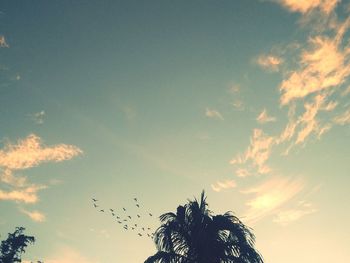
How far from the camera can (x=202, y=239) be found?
1185 cm

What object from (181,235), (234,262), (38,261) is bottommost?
(234,262)

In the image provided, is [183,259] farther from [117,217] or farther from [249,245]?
[117,217]

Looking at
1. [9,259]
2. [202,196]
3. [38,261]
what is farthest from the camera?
[38,261]

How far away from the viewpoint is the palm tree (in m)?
11.6

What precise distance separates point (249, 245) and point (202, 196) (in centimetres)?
271

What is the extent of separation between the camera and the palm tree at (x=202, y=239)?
37.9ft

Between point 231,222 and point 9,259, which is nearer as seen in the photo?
point 231,222

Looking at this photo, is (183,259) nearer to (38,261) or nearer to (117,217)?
(117,217)

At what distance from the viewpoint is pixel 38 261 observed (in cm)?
4388

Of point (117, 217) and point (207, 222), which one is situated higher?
point (117, 217)

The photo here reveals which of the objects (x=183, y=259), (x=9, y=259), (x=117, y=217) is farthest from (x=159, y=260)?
(x=9, y=259)

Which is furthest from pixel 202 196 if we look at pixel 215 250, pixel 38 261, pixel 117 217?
pixel 38 261

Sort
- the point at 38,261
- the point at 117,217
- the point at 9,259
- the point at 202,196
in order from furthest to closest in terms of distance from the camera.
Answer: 1. the point at 38,261
2. the point at 9,259
3. the point at 117,217
4. the point at 202,196

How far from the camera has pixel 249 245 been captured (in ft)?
39.2
